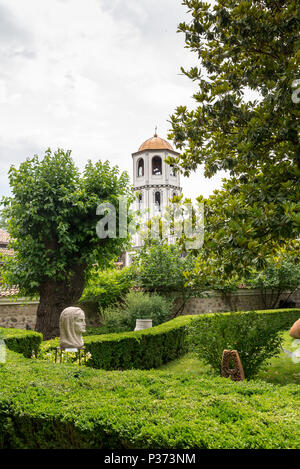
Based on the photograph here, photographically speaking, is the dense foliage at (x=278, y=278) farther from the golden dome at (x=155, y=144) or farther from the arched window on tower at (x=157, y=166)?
the arched window on tower at (x=157, y=166)

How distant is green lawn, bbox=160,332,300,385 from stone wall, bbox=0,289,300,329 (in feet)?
21.3

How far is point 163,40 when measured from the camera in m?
6.10

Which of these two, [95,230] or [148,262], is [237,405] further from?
[148,262]

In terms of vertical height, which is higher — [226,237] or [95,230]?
[95,230]

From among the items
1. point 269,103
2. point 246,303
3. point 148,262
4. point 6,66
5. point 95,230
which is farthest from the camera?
point 246,303

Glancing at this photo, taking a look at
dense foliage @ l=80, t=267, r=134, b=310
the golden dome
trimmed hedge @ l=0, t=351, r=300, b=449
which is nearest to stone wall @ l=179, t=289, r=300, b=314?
dense foliage @ l=80, t=267, r=134, b=310

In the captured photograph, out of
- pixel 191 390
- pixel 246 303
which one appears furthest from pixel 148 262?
pixel 191 390

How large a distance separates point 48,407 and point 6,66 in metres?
7.16

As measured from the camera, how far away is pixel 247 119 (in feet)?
19.0

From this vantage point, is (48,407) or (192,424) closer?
(192,424)

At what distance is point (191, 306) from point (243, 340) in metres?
12.1

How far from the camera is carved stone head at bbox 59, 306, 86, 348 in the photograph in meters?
6.96

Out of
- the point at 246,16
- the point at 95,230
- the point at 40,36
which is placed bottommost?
the point at 95,230

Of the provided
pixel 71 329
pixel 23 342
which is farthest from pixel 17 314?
pixel 71 329
